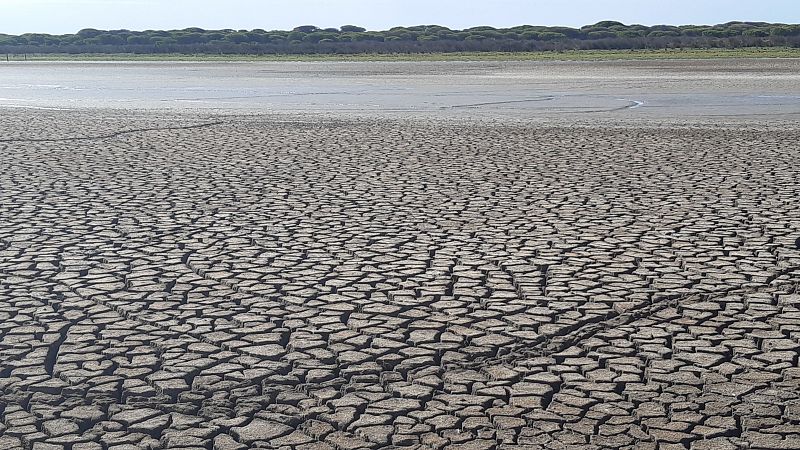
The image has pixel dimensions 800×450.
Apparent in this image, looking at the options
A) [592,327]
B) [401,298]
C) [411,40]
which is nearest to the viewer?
[592,327]

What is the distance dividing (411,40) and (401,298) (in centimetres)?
10227

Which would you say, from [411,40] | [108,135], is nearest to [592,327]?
[108,135]

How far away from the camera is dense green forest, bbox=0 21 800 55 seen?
81.6 m

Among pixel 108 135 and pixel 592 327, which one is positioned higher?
pixel 592 327

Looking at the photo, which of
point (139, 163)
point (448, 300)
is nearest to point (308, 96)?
point (139, 163)

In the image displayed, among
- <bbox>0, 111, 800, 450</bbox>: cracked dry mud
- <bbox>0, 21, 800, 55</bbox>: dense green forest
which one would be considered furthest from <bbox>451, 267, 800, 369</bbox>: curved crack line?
<bbox>0, 21, 800, 55</bbox>: dense green forest

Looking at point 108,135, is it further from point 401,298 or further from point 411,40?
point 411,40

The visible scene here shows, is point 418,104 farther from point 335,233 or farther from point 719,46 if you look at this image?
point 719,46

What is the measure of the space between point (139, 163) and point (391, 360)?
7.09 metres

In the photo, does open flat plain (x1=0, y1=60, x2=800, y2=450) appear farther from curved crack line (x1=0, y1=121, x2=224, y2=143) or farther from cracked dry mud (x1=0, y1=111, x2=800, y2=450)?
curved crack line (x1=0, y1=121, x2=224, y2=143)

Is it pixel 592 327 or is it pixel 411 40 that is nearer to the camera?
pixel 592 327

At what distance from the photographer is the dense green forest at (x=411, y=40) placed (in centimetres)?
8156

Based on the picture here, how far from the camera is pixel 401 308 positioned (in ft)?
16.5

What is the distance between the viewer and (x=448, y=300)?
17.0ft
